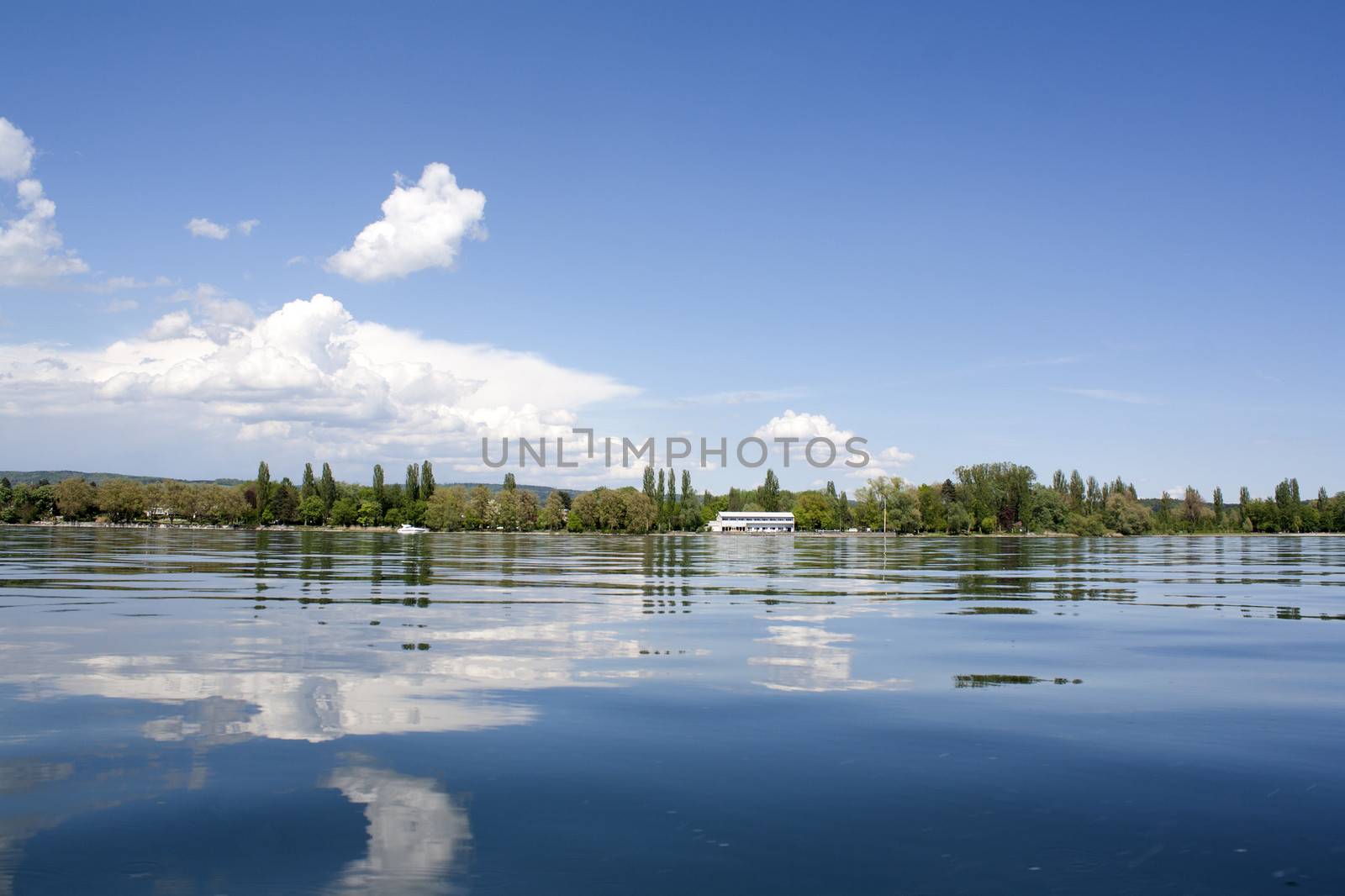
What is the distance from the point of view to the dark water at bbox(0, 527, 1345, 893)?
7.30 metres

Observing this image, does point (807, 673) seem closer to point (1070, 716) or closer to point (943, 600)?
point (1070, 716)

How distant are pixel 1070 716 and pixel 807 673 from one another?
177 inches

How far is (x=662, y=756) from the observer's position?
10.6 m

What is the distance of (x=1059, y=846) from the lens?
777 cm

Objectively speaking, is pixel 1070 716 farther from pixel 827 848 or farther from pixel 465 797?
pixel 465 797

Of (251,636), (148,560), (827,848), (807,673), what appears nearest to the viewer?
(827,848)

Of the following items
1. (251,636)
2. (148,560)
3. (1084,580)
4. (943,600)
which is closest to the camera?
(251,636)

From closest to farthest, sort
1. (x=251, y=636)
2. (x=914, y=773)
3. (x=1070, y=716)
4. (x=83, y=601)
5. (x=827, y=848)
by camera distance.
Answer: (x=827, y=848) < (x=914, y=773) < (x=1070, y=716) < (x=251, y=636) < (x=83, y=601)

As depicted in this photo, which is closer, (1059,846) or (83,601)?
(1059,846)

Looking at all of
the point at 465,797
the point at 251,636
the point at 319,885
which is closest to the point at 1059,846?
the point at 465,797

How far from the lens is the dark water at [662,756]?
7297 mm

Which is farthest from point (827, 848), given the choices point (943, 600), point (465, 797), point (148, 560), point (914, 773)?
point (148, 560)

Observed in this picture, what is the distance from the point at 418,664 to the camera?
16422 millimetres

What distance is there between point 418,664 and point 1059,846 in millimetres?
11546
